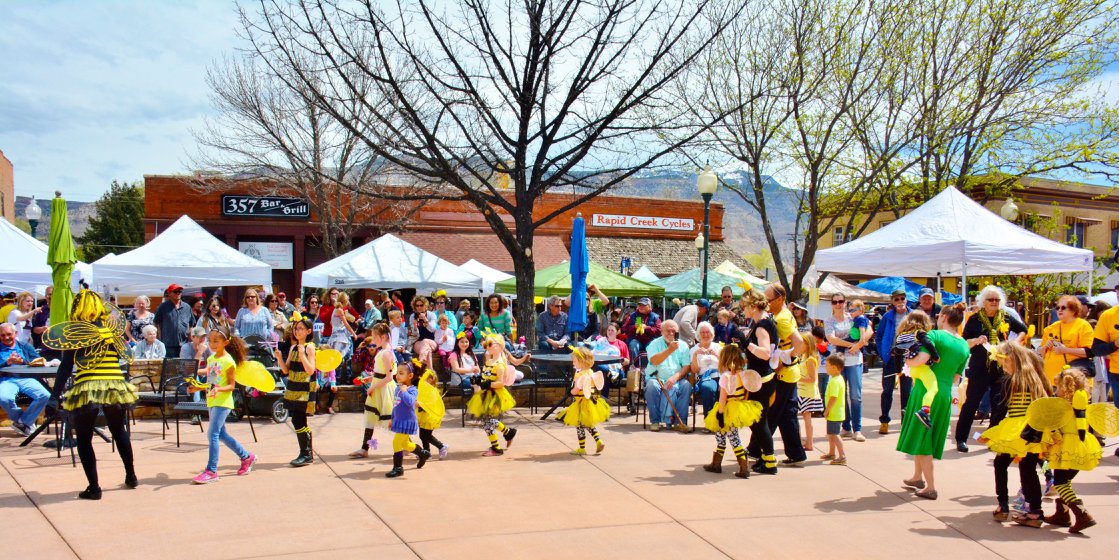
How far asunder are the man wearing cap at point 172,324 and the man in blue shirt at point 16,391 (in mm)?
3087

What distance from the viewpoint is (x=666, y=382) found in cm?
947

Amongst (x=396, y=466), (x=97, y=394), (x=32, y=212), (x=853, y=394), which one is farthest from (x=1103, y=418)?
(x=32, y=212)

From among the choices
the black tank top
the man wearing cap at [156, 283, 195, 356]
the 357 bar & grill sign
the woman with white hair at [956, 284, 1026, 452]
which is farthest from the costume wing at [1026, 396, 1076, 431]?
the 357 bar & grill sign

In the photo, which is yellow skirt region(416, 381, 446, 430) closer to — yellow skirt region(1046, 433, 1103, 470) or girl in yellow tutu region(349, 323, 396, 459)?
girl in yellow tutu region(349, 323, 396, 459)

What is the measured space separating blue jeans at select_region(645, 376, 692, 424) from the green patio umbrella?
6.07 metres

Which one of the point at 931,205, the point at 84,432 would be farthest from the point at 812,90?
the point at 84,432

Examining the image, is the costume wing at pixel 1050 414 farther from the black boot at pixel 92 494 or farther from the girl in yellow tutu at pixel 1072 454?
the black boot at pixel 92 494

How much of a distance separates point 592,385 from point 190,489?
3.69 m

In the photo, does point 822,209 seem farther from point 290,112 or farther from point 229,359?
point 229,359

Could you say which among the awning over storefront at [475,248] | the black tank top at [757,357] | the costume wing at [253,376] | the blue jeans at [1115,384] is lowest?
the blue jeans at [1115,384]

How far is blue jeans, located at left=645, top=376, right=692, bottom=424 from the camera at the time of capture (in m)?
9.62

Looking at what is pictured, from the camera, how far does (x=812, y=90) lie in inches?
593

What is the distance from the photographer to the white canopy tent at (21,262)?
526 inches

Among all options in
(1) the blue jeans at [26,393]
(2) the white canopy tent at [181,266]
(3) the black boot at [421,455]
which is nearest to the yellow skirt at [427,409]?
(3) the black boot at [421,455]
